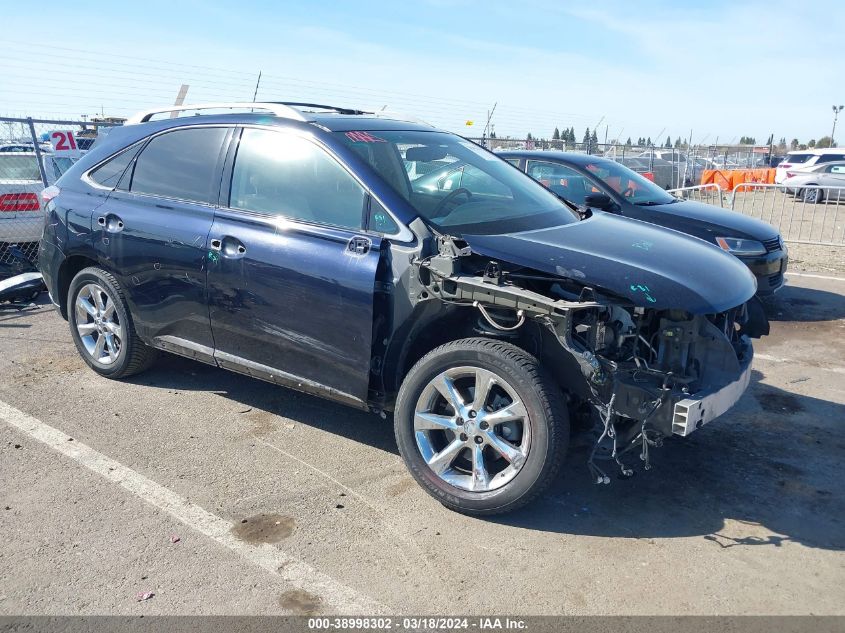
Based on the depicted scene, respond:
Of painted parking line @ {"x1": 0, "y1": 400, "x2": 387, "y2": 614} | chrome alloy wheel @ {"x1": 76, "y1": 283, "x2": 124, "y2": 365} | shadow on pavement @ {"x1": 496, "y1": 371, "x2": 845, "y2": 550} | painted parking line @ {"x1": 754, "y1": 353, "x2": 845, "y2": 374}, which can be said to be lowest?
painted parking line @ {"x1": 0, "y1": 400, "x2": 387, "y2": 614}

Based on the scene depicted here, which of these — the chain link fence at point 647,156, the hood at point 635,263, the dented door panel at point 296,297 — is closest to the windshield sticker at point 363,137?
the dented door panel at point 296,297

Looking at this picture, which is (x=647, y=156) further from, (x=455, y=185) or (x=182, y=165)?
(x=182, y=165)

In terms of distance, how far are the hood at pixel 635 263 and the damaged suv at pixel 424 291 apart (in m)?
0.02

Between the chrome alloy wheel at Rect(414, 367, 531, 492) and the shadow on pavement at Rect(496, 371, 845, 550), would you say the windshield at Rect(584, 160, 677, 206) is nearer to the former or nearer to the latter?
the shadow on pavement at Rect(496, 371, 845, 550)

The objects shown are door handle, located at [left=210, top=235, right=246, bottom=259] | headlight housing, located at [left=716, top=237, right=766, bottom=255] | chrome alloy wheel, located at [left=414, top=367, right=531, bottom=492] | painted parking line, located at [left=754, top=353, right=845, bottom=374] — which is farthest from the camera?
headlight housing, located at [left=716, top=237, right=766, bottom=255]

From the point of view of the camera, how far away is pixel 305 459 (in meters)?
4.28

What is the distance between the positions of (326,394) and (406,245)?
3.21 ft

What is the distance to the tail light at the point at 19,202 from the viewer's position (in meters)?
9.13

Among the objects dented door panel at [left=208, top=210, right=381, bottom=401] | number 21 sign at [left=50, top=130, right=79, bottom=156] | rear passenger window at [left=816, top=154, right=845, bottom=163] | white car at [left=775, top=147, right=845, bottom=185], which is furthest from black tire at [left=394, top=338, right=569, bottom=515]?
rear passenger window at [left=816, top=154, right=845, bottom=163]

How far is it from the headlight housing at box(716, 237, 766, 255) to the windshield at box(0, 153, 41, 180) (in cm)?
881

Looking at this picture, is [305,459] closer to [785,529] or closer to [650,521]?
[650,521]

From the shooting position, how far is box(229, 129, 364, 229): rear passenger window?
407 cm

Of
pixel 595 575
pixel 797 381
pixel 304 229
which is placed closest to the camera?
pixel 595 575

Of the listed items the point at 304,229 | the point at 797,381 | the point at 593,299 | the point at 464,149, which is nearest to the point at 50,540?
the point at 304,229
